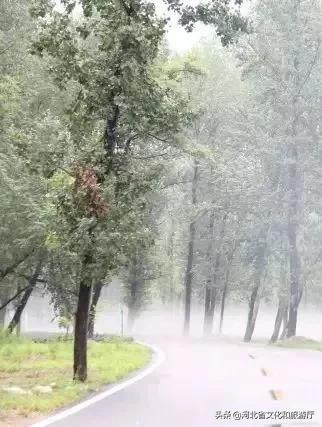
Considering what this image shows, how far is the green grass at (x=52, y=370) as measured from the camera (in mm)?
10211

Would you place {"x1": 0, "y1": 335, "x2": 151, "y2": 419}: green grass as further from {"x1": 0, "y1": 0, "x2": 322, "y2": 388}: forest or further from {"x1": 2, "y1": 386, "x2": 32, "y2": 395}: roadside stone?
{"x1": 0, "y1": 0, "x2": 322, "y2": 388}: forest

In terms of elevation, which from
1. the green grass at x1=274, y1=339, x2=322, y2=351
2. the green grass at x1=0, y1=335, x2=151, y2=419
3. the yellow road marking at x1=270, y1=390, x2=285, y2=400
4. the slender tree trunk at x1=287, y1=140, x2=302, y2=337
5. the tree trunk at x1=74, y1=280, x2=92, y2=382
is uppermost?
the slender tree trunk at x1=287, y1=140, x2=302, y2=337

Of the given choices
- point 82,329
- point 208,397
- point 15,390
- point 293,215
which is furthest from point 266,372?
point 293,215

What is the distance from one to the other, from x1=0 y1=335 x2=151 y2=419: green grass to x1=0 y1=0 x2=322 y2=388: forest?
100 cm

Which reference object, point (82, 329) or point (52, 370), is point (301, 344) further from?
A: point (82, 329)

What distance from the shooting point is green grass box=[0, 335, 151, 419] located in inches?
402

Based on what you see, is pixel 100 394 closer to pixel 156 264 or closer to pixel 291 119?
pixel 291 119

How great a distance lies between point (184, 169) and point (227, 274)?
27.6ft

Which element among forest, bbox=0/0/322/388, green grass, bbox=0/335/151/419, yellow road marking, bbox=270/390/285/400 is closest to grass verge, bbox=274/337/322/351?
forest, bbox=0/0/322/388

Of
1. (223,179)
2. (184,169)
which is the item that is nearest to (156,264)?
(184,169)

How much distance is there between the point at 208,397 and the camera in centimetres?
1130

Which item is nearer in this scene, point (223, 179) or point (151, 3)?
point (151, 3)

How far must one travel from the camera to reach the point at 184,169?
4509 cm

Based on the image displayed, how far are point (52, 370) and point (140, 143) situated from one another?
14907 millimetres
